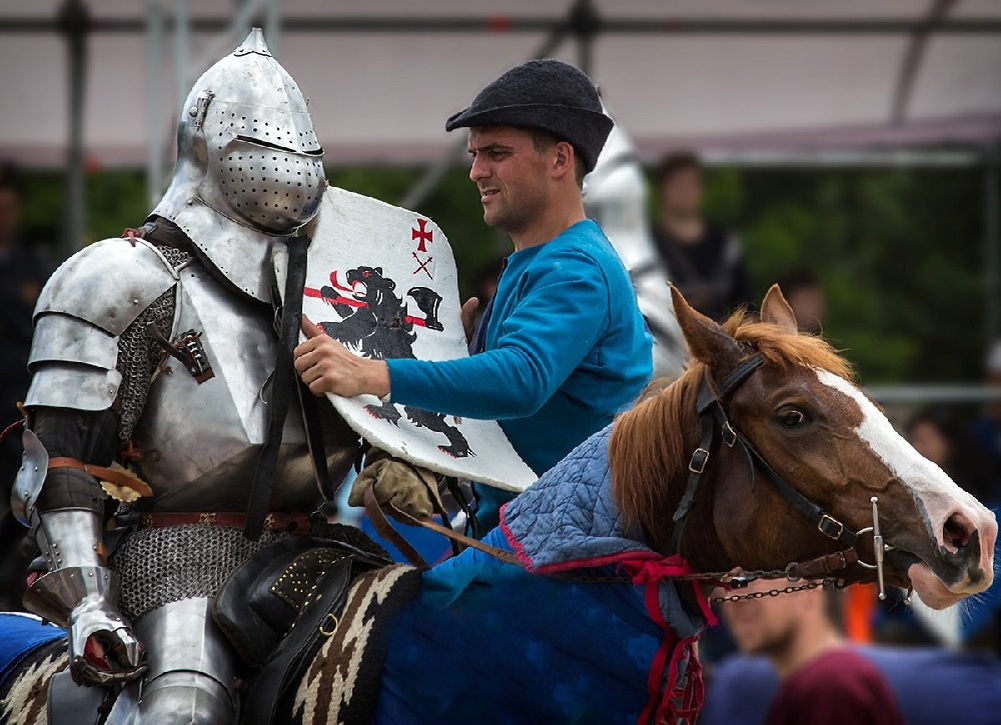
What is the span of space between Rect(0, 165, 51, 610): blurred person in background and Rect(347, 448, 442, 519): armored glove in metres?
3.38

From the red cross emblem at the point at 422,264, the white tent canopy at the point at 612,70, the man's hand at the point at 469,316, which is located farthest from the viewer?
the white tent canopy at the point at 612,70

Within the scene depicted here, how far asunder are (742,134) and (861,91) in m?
0.81

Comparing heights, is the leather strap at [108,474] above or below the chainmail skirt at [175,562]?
above

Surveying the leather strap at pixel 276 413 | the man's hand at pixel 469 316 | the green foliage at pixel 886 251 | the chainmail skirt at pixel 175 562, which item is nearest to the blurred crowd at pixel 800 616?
the chainmail skirt at pixel 175 562

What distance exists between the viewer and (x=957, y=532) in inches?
129

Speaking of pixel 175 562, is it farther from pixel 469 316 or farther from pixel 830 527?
pixel 830 527

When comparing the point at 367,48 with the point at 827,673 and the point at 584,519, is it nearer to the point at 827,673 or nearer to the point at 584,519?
the point at 827,673

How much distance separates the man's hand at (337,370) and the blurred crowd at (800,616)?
41.2 inches

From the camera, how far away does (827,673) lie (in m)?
6.45

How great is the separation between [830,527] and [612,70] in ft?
24.4

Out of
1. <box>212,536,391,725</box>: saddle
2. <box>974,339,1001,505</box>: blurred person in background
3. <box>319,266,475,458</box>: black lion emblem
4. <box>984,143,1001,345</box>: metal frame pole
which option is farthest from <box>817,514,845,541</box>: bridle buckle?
<box>984,143,1001,345</box>: metal frame pole

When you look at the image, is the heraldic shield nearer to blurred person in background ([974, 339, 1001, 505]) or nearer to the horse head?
the horse head

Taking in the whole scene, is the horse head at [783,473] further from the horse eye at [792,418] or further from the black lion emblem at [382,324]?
the black lion emblem at [382,324]

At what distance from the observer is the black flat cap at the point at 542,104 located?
407 cm
